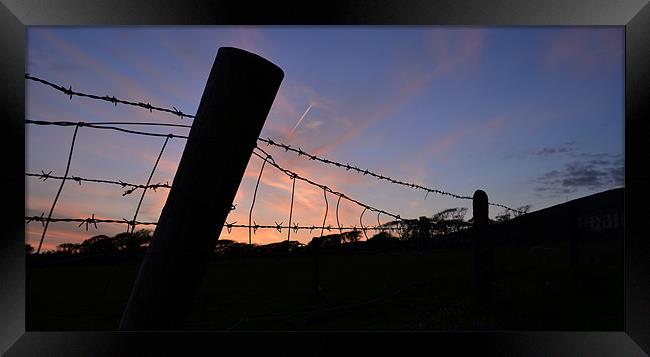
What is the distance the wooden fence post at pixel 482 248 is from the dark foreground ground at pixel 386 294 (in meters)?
0.17

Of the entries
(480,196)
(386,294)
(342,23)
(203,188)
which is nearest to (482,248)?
(480,196)

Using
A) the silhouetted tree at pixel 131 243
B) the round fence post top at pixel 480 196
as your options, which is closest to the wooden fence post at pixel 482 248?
the round fence post top at pixel 480 196

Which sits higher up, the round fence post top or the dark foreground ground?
the round fence post top

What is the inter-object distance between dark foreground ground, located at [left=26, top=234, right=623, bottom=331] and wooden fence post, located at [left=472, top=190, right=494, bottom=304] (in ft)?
0.57

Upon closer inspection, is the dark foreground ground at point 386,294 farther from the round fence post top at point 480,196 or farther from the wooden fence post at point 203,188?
the wooden fence post at point 203,188

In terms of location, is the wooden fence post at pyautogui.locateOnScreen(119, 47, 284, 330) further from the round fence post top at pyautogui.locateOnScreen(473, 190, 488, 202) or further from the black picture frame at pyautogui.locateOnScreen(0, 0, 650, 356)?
the round fence post top at pyautogui.locateOnScreen(473, 190, 488, 202)

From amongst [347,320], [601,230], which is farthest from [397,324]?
[601,230]

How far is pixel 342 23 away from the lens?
100 inches

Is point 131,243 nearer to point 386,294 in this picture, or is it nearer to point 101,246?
point 101,246

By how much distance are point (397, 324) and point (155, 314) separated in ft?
9.43

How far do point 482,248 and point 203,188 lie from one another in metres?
2.87

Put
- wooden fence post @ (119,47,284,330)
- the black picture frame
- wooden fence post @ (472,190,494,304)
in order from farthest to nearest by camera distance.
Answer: wooden fence post @ (472,190,494,304), the black picture frame, wooden fence post @ (119,47,284,330)

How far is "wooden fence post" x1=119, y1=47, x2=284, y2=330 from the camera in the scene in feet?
5.48

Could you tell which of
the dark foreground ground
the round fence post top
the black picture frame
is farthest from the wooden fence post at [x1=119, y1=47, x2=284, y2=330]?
the round fence post top
